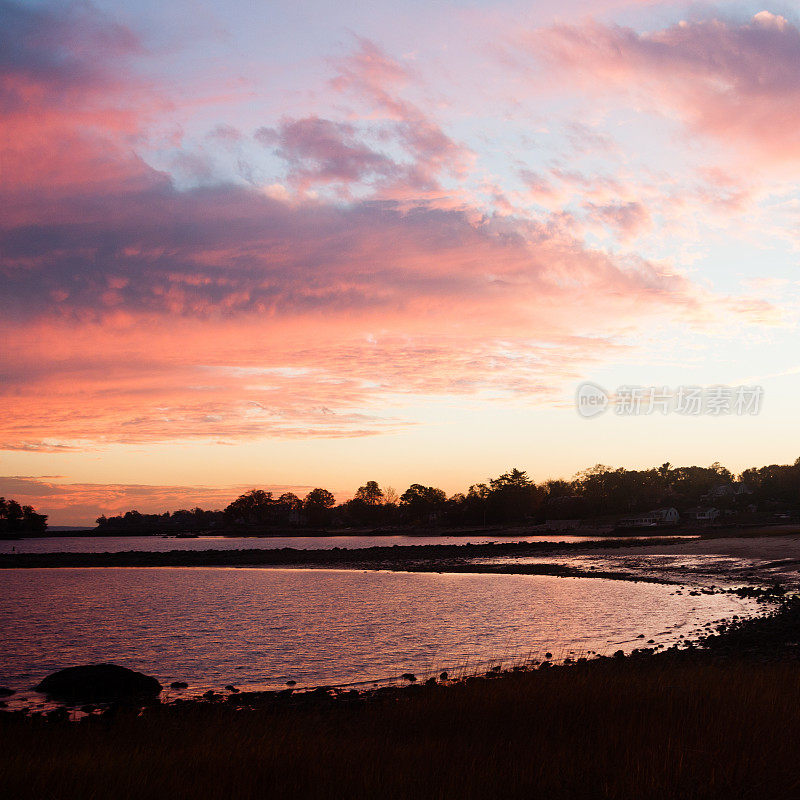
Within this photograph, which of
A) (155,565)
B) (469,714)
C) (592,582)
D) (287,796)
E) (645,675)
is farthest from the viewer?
(155,565)

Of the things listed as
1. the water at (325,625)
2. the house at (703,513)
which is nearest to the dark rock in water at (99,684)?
the water at (325,625)

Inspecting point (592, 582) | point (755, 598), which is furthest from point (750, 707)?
point (592, 582)

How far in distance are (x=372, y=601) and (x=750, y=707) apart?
40021 mm

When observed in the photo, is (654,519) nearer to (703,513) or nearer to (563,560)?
(703,513)

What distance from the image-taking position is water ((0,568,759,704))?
28141mm

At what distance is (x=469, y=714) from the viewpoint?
618 inches

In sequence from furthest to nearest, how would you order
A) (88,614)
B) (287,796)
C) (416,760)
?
(88,614) < (416,760) < (287,796)

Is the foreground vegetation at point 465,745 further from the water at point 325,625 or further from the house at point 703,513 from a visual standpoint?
the house at point 703,513

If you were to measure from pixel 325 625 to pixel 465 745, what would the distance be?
27753mm

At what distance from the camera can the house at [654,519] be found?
181 metres

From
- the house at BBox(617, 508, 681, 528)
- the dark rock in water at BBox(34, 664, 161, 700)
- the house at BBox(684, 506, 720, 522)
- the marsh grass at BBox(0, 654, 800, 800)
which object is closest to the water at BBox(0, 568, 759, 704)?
the dark rock in water at BBox(34, 664, 161, 700)

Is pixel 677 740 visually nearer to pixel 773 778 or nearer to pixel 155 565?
pixel 773 778

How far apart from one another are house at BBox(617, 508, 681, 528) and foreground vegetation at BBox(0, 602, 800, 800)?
560 feet

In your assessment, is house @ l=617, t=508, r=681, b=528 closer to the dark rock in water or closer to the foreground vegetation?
the dark rock in water
